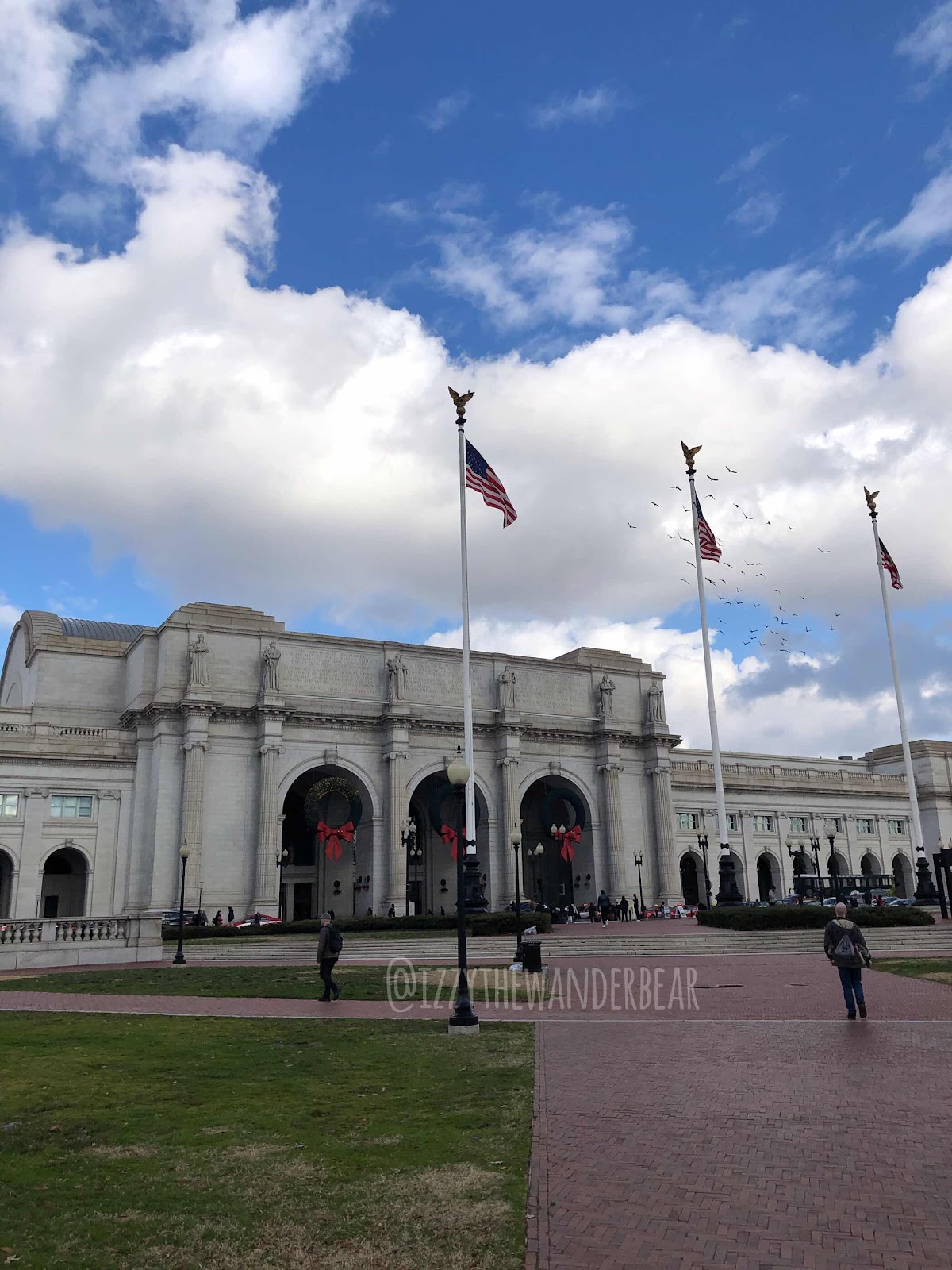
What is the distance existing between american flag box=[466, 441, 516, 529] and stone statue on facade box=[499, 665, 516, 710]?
1217 inches

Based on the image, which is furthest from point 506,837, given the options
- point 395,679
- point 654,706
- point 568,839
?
point 654,706

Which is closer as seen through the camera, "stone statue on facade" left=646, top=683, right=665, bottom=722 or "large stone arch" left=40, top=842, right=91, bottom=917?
"large stone arch" left=40, top=842, right=91, bottom=917

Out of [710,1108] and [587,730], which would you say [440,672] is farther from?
[710,1108]

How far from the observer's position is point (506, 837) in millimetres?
71750

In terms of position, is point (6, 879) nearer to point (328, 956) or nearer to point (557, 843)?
point (557, 843)

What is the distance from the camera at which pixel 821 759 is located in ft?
372

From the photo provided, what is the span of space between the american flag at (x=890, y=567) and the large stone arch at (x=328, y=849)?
3552 cm

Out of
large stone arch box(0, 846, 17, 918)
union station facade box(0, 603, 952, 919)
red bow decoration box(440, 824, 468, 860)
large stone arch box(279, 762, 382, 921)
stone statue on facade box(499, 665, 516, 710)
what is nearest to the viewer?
large stone arch box(0, 846, 17, 918)

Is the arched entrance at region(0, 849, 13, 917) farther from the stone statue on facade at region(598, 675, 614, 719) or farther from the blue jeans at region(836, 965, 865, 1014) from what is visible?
the blue jeans at region(836, 965, 865, 1014)

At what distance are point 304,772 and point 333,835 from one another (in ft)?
16.3

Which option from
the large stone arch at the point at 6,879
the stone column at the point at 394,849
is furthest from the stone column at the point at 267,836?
the large stone arch at the point at 6,879

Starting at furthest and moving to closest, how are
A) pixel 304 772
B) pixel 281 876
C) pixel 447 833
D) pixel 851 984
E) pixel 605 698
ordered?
pixel 605 698 < pixel 281 876 < pixel 447 833 < pixel 304 772 < pixel 851 984

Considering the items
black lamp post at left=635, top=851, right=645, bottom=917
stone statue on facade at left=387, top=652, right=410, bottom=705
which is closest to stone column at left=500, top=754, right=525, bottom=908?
stone statue on facade at left=387, top=652, right=410, bottom=705

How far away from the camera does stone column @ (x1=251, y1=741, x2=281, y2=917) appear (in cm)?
6141
